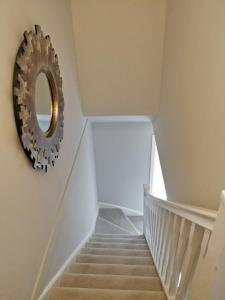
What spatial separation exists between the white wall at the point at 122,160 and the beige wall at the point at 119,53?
1464mm

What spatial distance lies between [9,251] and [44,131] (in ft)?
2.72

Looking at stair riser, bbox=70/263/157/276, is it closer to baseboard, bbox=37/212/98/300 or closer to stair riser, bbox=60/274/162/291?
baseboard, bbox=37/212/98/300

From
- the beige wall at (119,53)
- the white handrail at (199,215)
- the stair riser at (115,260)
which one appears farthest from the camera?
the beige wall at (119,53)

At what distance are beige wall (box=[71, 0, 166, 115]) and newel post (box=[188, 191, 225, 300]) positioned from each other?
2647 mm

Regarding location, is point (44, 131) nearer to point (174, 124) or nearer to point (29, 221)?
point (29, 221)

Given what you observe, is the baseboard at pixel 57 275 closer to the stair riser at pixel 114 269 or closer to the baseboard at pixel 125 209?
the stair riser at pixel 114 269

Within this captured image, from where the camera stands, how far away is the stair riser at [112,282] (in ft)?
6.41

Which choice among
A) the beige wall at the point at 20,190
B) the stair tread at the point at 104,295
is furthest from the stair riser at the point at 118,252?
the stair tread at the point at 104,295

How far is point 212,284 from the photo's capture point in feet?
2.83

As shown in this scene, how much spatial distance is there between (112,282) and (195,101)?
61.4 inches

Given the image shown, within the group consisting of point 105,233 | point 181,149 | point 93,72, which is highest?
point 93,72

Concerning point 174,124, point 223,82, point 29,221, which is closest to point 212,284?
point 223,82

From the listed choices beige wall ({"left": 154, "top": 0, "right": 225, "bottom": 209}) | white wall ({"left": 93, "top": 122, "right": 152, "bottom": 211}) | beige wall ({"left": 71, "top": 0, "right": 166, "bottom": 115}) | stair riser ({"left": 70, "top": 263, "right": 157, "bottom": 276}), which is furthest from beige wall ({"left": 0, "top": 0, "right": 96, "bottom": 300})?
white wall ({"left": 93, "top": 122, "right": 152, "bottom": 211})

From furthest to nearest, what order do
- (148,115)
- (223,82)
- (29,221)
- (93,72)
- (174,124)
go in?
(148,115) < (93,72) < (174,124) < (29,221) < (223,82)
